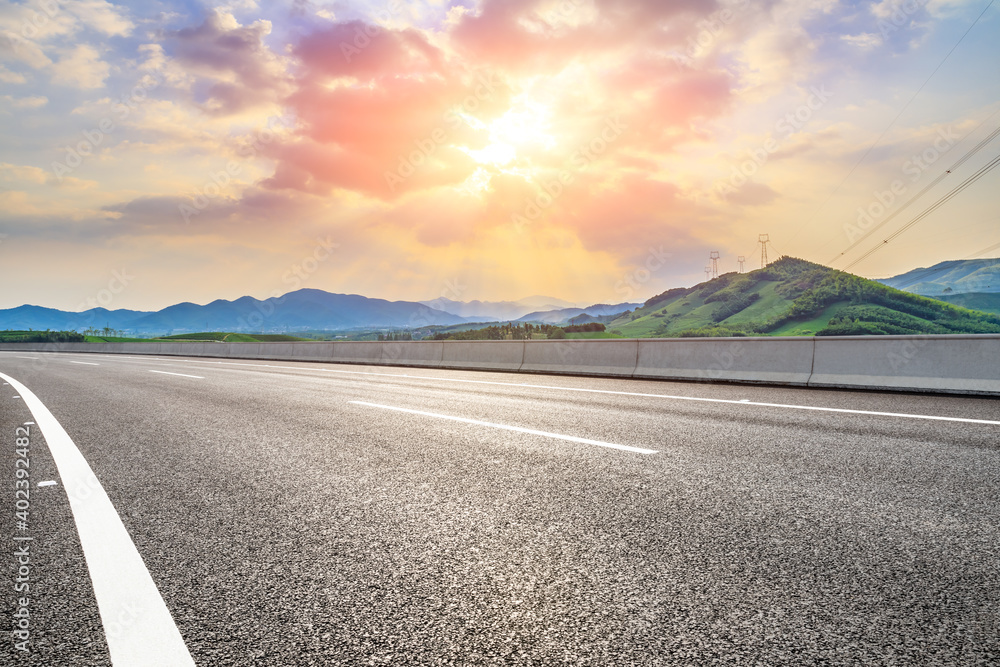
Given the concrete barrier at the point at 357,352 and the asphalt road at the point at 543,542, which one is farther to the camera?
the concrete barrier at the point at 357,352

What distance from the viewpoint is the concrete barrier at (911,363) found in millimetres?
9242

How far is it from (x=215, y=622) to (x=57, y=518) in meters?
2.33

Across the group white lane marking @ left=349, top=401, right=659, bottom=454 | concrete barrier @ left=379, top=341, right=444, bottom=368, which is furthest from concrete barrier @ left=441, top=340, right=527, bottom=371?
white lane marking @ left=349, top=401, right=659, bottom=454

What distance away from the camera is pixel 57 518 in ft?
12.9

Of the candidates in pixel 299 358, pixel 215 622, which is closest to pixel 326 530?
pixel 215 622

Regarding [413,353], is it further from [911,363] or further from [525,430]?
[911,363]

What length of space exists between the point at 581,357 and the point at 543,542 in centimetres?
1284

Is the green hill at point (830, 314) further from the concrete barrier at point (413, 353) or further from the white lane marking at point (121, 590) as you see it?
the white lane marking at point (121, 590)

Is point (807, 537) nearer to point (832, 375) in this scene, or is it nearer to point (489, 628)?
point (489, 628)

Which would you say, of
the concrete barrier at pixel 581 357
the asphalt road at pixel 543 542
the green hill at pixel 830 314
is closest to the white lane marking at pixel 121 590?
the asphalt road at pixel 543 542

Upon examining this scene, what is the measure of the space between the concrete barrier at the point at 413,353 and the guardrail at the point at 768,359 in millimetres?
50

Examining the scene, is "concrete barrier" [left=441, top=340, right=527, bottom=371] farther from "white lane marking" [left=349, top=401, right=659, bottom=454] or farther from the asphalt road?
the asphalt road

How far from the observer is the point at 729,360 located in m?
12.5

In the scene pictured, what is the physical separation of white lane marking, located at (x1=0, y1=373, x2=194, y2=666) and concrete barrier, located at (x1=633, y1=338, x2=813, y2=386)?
1098 centimetres
